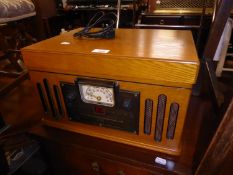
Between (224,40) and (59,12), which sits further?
(59,12)

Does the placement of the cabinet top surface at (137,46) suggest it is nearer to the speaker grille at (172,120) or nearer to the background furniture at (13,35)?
the speaker grille at (172,120)

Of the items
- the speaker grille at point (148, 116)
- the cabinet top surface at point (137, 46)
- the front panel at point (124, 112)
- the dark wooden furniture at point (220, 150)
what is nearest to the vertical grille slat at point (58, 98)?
the front panel at point (124, 112)

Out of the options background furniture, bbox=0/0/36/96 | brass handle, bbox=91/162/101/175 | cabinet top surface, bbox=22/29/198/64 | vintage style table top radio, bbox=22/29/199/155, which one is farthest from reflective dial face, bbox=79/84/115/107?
background furniture, bbox=0/0/36/96

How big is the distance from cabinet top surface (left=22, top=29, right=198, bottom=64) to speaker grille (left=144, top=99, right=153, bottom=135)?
0.14 meters

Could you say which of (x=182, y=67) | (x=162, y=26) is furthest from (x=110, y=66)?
(x=162, y=26)

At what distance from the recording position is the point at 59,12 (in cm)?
246

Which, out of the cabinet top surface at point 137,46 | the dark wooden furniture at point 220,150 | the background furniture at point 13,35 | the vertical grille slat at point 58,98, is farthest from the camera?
the background furniture at point 13,35

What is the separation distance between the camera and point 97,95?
0.54m

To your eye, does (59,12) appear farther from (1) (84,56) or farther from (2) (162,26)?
(1) (84,56)

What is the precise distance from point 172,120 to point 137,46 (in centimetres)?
23

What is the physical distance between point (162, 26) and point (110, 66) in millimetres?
1002

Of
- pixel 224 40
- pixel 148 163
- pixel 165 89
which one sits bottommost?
pixel 148 163

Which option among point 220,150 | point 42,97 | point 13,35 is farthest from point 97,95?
point 13,35

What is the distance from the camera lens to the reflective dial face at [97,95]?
1.72 feet
